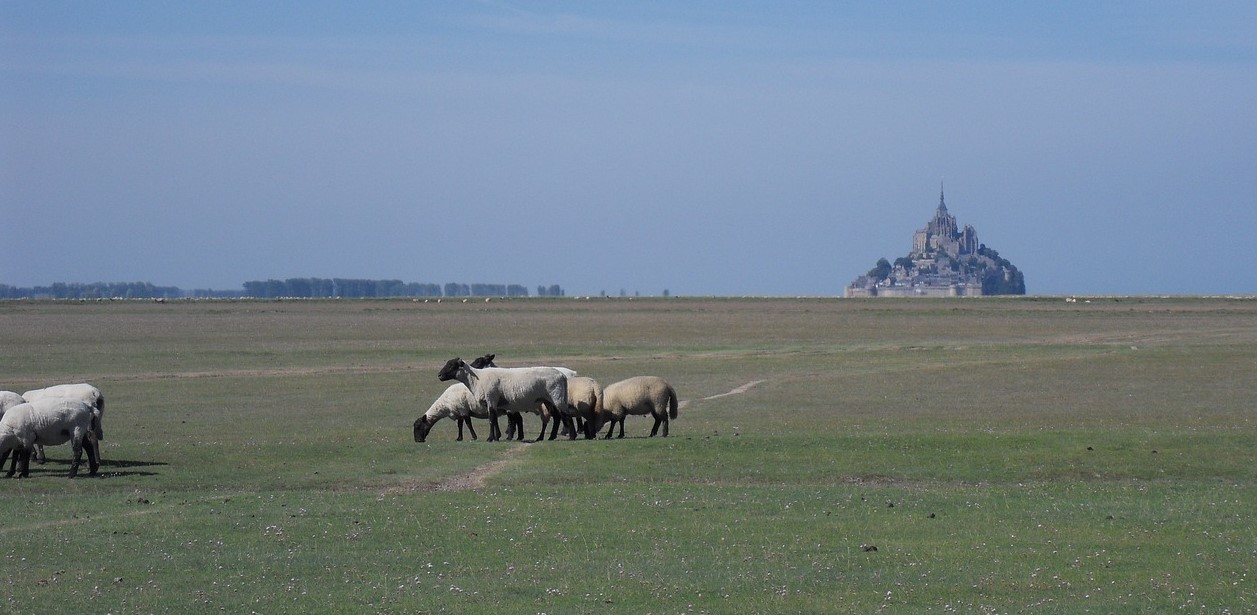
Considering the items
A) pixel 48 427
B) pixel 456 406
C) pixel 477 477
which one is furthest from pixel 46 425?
pixel 456 406

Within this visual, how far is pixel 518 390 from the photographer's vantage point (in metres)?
25.4

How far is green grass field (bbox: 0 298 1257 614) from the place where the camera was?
1194 cm

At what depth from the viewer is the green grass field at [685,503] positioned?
11.9 m

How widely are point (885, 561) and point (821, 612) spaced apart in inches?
86.8

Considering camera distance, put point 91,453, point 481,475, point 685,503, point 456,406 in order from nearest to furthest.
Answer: point 685,503 < point 91,453 < point 481,475 < point 456,406

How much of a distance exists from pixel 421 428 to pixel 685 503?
35.9 ft

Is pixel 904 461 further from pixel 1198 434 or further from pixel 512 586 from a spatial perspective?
pixel 512 586

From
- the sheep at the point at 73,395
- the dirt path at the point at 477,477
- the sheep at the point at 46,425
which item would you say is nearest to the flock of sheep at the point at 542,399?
the sheep at the point at 73,395

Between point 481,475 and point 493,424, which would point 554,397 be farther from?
point 481,475

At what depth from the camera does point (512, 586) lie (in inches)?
480

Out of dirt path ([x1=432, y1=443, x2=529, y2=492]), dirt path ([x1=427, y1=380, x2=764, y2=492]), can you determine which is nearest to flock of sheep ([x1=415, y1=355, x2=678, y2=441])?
dirt path ([x1=427, y1=380, x2=764, y2=492])

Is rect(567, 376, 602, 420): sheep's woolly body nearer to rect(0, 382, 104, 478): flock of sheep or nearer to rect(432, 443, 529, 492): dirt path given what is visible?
rect(432, 443, 529, 492): dirt path

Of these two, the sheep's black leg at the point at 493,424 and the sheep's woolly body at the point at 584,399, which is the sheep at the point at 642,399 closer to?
the sheep's woolly body at the point at 584,399

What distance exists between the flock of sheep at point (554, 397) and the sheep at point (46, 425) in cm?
746
